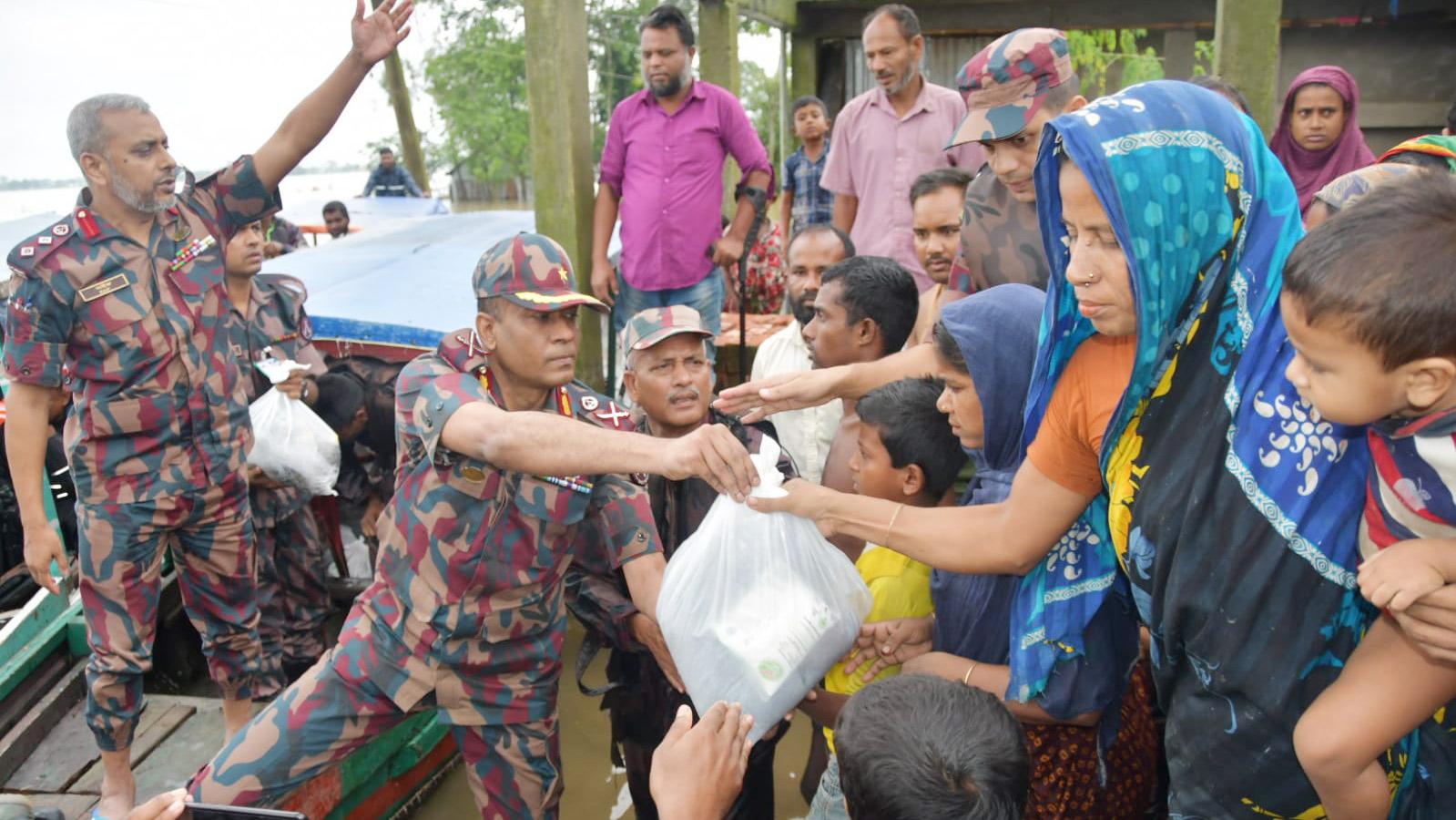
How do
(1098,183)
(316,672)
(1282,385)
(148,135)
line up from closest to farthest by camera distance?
(1282,385) < (1098,183) < (316,672) < (148,135)

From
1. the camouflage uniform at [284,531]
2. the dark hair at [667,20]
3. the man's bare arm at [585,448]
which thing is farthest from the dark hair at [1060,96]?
the camouflage uniform at [284,531]

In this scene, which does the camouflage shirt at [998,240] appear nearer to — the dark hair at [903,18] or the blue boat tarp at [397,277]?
the dark hair at [903,18]

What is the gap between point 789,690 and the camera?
6.73ft

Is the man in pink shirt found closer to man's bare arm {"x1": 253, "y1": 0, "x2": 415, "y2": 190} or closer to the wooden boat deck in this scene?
man's bare arm {"x1": 253, "y1": 0, "x2": 415, "y2": 190}

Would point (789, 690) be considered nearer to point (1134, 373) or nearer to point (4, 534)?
point (1134, 373)

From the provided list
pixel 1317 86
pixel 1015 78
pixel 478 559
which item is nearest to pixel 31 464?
pixel 478 559

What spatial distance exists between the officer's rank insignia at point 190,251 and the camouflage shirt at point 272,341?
0.58 meters

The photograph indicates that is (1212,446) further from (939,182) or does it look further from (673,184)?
(673,184)

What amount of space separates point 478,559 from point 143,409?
1.61 metres

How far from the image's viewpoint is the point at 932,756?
150cm

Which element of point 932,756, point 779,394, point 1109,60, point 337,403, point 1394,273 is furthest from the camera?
point 1109,60

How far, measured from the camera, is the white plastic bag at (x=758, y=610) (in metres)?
2.03

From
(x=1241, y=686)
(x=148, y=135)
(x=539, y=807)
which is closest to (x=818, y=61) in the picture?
(x=148, y=135)

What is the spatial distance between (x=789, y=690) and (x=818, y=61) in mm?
8056
